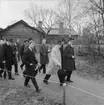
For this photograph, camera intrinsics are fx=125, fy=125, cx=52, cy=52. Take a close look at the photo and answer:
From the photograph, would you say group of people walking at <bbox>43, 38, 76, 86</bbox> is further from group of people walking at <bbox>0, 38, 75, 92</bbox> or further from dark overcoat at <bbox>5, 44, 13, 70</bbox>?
dark overcoat at <bbox>5, 44, 13, 70</bbox>

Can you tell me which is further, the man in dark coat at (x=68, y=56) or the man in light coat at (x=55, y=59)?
the man in dark coat at (x=68, y=56)

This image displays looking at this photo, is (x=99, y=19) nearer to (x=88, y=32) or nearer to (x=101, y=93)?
(x=88, y=32)

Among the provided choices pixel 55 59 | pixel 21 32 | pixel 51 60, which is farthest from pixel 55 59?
pixel 21 32

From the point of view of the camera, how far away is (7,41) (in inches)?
215

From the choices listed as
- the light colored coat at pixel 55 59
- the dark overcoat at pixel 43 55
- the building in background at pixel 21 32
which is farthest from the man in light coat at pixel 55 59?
the building in background at pixel 21 32

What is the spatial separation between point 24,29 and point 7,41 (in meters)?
22.6

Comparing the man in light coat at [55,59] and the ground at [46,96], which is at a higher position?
the man in light coat at [55,59]

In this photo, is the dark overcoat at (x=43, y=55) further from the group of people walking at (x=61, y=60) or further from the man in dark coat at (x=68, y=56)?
the man in dark coat at (x=68, y=56)

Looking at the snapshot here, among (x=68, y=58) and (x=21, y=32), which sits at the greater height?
(x=21, y=32)

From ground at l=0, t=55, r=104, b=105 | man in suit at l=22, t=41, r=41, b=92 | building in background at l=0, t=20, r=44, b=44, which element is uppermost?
building in background at l=0, t=20, r=44, b=44

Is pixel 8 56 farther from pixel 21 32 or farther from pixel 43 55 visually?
pixel 21 32

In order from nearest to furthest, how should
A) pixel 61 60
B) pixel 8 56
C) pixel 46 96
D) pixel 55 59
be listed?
pixel 46 96 → pixel 55 59 → pixel 61 60 → pixel 8 56

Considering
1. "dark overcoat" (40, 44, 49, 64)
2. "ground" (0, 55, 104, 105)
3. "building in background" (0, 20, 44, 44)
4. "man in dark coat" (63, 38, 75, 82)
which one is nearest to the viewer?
"ground" (0, 55, 104, 105)

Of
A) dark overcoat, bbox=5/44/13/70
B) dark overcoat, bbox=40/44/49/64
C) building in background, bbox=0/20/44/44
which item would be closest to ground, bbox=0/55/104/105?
dark overcoat, bbox=5/44/13/70
